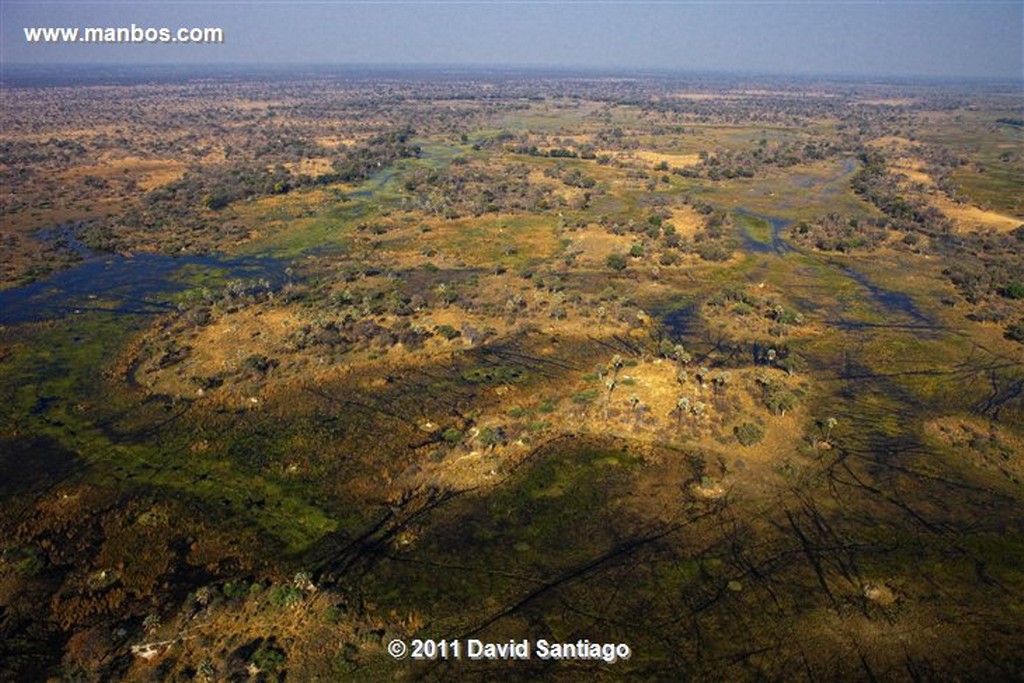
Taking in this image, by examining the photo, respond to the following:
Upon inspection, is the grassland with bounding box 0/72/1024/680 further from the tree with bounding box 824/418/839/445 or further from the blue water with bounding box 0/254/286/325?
Answer: the blue water with bounding box 0/254/286/325

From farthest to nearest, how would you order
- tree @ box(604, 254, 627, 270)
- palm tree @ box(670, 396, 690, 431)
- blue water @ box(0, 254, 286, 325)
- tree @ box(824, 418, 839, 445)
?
tree @ box(604, 254, 627, 270) → blue water @ box(0, 254, 286, 325) → palm tree @ box(670, 396, 690, 431) → tree @ box(824, 418, 839, 445)

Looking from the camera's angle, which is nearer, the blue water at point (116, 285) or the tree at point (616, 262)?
the blue water at point (116, 285)

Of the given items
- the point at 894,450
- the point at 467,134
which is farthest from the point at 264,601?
the point at 467,134

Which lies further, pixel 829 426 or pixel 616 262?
pixel 616 262

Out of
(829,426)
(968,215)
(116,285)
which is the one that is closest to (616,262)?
(829,426)

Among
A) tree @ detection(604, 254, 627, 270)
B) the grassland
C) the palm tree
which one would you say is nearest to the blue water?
the grassland

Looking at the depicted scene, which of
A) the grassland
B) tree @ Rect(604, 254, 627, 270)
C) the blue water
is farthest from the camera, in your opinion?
tree @ Rect(604, 254, 627, 270)

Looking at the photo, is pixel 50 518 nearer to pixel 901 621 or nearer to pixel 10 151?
pixel 901 621

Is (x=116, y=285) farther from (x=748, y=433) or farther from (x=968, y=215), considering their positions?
(x=968, y=215)

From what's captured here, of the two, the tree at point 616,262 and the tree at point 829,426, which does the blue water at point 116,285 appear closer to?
the tree at point 616,262

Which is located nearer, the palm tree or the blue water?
the palm tree

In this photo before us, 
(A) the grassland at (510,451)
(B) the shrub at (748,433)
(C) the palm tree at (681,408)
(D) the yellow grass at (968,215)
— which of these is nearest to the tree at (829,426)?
(A) the grassland at (510,451)
